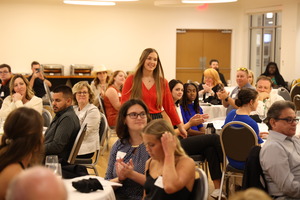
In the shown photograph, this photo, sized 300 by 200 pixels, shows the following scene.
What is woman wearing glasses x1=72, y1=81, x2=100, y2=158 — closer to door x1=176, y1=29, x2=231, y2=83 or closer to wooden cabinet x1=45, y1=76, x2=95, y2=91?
wooden cabinet x1=45, y1=76, x2=95, y2=91

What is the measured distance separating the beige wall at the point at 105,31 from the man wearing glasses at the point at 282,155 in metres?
11.7

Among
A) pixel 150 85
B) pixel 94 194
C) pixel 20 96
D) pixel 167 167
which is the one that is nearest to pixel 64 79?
pixel 20 96

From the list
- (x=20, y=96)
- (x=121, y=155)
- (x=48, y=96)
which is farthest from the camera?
(x=48, y=96)

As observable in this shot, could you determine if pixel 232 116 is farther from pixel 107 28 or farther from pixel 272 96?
pixel 107 28

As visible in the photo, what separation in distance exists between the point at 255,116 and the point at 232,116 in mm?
1155

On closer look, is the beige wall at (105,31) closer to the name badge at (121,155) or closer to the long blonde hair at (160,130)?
the name badge at (121,155)

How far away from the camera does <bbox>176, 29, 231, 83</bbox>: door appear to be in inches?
671

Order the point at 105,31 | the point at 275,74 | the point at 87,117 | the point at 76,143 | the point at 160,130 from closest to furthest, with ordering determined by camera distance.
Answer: the point at 160,130 < the point at 76,143 < the point at 87,117 < the point at 275,74 < the point at 105,31

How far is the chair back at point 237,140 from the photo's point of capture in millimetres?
5188

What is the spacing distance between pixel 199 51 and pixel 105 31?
3.07 m

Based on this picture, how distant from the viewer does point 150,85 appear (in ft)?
19.6

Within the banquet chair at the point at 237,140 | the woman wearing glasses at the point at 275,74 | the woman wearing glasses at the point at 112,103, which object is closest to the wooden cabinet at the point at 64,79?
the woman wearing glasses at the point at 275,74

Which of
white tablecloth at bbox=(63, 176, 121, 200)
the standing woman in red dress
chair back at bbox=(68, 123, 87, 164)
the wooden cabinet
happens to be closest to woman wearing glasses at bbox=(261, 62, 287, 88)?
the wooden cabinet

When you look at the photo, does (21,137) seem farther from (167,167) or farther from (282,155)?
(282,155)
